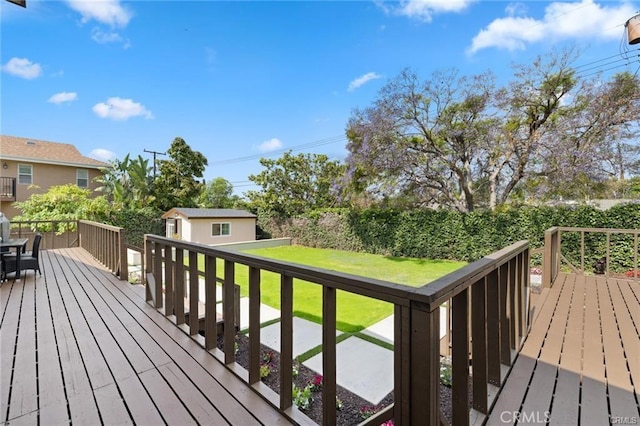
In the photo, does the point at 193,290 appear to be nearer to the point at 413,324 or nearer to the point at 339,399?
the point at 339,399

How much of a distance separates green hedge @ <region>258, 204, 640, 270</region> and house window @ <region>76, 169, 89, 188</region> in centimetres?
1145

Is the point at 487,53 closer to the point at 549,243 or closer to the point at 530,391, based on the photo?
the point at 549,243

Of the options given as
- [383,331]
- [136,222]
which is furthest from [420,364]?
[136,222]

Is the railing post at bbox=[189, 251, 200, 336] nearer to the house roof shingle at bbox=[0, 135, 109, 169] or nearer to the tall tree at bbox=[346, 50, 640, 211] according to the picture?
the tall tree at bbox=[346, 50, 640, 211]

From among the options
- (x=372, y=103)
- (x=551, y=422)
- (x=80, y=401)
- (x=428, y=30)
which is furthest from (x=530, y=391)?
(x=372, y=103)

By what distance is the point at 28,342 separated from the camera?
8.64 feet

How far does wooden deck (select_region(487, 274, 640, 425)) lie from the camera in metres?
1.67

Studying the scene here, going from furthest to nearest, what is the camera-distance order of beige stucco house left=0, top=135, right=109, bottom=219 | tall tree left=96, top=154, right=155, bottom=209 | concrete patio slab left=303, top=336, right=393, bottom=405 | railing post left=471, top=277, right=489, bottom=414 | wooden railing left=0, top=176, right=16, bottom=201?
tall tree left=96, top=154, right=155, bottom=209 < beige stucco house left=0, top=135, right=109, bottom=219 < wooden railing left=0, top=176, right=16, bottom=201 < concrete patio slab left=303, top=336, right=393, bottom=405 < railing post left=471, top=277, right=489, bottom=414

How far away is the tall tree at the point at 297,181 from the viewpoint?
19469 mm

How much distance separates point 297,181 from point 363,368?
17.3 m

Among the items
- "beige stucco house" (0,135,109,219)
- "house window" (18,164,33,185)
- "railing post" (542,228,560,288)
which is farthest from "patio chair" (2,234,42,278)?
"house window" (18,164,33,185)

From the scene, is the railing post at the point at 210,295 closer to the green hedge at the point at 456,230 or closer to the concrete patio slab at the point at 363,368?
the concrete patio slab at the point at 363,368

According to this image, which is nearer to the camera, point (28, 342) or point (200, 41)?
point (28, 342)

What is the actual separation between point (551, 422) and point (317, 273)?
1.50 m
